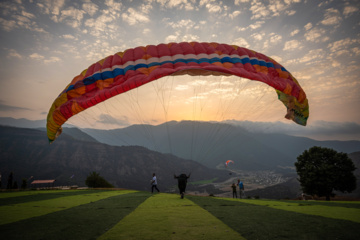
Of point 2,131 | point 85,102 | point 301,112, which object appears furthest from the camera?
point 2,131

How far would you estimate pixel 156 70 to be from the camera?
8.59m

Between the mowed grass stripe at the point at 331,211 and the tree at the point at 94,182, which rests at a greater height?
the mowed grass stripe at the point at 331,211

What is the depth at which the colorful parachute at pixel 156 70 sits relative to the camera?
8.74m

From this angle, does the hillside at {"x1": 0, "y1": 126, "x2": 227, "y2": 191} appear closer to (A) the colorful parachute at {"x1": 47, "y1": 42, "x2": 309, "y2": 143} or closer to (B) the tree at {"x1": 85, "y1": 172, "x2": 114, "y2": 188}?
(B) the tree at {"x1": 85, "y1": 172, "x2": 114, "y2": 188}

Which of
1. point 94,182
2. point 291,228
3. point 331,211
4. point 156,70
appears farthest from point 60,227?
point 94,182

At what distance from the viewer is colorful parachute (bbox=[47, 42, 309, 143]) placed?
8742 mm

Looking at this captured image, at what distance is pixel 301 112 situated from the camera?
11.7 metres

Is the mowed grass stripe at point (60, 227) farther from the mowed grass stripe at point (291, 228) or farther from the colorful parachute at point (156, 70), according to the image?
the colorful parachute at point (156, 70)

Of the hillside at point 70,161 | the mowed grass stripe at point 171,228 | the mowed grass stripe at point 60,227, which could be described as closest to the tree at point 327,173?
the mowed grass stripe at point 171,228

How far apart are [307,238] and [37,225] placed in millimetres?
7314

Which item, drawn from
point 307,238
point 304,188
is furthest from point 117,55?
point 304,188

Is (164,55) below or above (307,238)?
above

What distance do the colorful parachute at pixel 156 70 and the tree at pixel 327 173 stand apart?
24229mm

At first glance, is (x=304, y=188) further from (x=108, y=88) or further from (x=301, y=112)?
(x=108, y=88)
